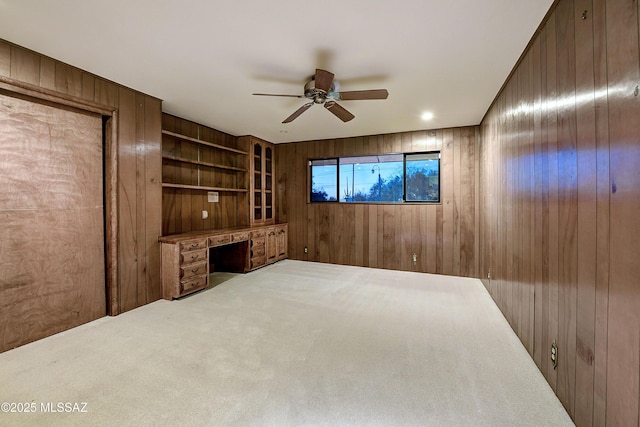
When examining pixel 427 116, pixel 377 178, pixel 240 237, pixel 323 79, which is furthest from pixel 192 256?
pixel 427 116

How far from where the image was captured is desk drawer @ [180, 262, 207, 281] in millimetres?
3332

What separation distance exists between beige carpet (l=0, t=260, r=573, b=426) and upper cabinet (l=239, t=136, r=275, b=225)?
7.78ft

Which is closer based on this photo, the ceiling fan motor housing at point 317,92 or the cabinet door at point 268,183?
the ceiling fan motor housing at point 317,92

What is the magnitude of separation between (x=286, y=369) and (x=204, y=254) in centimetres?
228

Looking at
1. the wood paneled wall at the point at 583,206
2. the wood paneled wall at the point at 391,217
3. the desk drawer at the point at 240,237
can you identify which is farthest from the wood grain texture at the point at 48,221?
the wood paneled wall at the point at 583,206

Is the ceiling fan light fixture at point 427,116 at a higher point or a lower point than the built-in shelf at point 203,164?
higher

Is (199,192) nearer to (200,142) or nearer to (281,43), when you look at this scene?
(200,142)

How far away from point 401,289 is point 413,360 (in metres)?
1.76

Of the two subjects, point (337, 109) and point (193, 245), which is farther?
point (193, 245)

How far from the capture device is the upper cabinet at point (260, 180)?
16.5 ft

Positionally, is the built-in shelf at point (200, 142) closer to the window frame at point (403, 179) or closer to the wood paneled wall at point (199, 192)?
the wood paneled wall at point (199, 192)

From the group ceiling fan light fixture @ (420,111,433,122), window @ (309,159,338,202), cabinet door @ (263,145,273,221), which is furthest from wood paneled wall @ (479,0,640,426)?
cabinet door @ (263,145,273,221)

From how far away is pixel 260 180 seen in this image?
17.6 ft

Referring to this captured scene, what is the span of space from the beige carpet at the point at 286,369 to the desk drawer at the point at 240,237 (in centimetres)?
124
